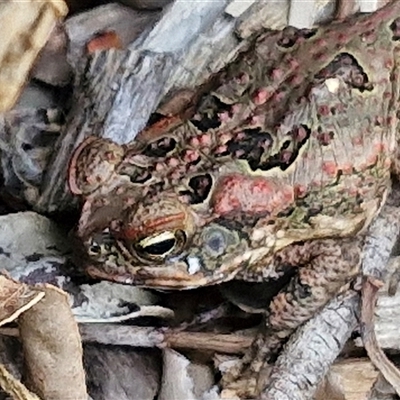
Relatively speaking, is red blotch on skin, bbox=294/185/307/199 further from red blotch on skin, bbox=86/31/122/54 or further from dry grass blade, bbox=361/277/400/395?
red blotch on skin, bbox=86/31/122/54

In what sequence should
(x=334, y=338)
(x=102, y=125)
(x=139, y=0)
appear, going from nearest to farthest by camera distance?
(x=334, y=338), (x=102, y=125), (x=139, y=0)

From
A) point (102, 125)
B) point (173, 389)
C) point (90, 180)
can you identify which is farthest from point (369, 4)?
point (173, 389)

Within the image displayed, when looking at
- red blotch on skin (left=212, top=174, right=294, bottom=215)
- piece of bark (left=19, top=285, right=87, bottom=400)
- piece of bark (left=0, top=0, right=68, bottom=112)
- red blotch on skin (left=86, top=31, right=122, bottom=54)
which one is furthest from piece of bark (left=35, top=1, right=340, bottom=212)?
piece of bark (left=19, top=285, right=87, bottom=400)

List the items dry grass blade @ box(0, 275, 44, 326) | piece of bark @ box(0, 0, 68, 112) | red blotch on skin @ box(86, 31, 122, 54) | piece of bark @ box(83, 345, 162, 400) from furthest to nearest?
red blotch on skin @ box(86, 31, 122, 54) → piece of bark @ box(83, 345, 162, 400) → piece of bark @ box(0, 0, 68, 112) → dry grass blade @ box(0, 275, 44, 326)

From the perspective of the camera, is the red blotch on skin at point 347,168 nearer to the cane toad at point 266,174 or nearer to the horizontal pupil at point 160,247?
the cane toad at point 266,174

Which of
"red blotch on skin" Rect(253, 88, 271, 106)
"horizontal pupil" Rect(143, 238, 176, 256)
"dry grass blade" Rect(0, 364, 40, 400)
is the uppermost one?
"red blotch on skin" Rect(253, 88, 271, 106)

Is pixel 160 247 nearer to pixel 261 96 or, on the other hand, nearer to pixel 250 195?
pixel 250 195

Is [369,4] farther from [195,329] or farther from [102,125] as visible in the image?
[195,329]
